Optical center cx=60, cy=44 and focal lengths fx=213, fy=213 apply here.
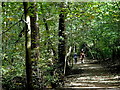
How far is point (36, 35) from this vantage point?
7996mm

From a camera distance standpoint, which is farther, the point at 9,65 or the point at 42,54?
the point at 42,54

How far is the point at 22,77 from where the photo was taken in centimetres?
764

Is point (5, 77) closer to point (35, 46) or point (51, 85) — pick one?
point (35, 46)

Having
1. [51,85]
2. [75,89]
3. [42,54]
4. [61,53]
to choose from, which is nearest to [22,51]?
[42,54]

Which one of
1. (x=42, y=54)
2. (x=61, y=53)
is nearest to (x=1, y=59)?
(x=42, y=54)

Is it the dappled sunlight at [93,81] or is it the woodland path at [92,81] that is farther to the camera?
the dappled sunlight at [93,81]

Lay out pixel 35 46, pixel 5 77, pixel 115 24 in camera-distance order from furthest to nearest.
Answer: pixel 115 24, pixel 35 46, pixel 5 77

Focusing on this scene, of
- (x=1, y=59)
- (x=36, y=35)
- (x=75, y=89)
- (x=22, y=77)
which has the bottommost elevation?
(x=75, y=89)

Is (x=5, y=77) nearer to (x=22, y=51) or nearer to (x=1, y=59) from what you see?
(x=1, y=59)

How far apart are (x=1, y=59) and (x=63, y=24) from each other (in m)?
4.66

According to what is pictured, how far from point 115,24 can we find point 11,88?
7.75 meters

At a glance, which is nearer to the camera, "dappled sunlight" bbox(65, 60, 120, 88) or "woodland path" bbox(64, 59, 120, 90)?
"woodland path" bbox(64, 59, 120, 90)

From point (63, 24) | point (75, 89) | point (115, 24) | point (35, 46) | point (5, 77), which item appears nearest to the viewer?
point (5, 77)

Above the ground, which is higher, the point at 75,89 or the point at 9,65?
the point at 9,65
